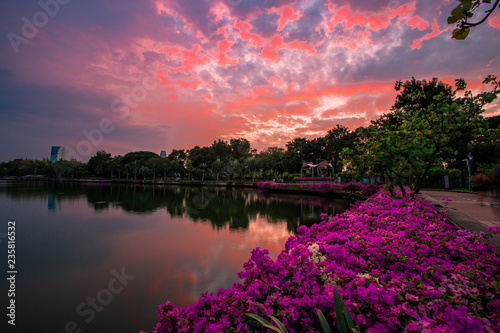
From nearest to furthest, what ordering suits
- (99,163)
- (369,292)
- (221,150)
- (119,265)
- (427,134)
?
(369,292)
(119,265)
(427,134)
(221,150)
(99,163)

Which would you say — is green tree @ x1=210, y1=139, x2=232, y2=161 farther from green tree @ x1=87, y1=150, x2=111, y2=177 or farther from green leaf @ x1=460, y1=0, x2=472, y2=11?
green leaf @ x1=460, y1=0, x2=472, y2=11

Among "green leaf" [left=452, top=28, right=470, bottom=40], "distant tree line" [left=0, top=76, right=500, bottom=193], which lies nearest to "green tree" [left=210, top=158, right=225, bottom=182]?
"distant tree line" [left=0, top=76, right=500, bottom=193]

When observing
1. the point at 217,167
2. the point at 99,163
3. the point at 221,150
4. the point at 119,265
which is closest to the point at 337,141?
the point at 217,167

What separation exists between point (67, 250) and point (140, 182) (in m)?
53.7

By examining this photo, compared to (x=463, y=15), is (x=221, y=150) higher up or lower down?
higher up

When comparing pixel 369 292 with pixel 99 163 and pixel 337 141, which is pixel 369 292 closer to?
pixel 337 141

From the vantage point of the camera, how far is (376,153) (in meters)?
8.69

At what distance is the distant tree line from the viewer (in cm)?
742

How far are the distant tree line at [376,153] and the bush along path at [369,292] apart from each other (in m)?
4.02

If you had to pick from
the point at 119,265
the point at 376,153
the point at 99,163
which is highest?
the point at 99,163

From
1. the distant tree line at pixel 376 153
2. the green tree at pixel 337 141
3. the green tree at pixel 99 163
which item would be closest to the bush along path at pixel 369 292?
the distant tree line at pixel 376 153

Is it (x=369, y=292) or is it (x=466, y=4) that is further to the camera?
(x=369, y=292)

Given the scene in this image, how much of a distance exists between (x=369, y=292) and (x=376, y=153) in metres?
7.96

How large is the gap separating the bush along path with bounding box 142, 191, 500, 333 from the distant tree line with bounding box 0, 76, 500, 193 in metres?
4.02
